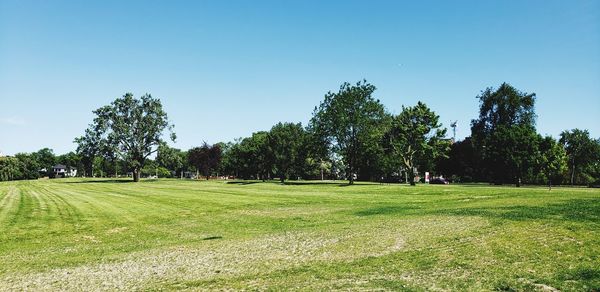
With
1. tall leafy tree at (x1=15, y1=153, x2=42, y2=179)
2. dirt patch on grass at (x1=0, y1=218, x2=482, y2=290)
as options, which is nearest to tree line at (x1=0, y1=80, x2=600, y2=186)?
tall leafy tree at (x1=15, y1=153, x2=42, y2=179)

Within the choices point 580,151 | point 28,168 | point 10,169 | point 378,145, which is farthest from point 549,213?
point 28,168

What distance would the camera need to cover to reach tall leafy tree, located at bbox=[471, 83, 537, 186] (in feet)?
262

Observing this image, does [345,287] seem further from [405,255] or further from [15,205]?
[15,205]

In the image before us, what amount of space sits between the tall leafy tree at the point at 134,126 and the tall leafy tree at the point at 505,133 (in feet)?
243

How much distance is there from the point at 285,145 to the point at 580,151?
266ft

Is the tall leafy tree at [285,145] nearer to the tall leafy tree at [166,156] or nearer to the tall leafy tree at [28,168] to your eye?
the tall leafy tree at [166,156]

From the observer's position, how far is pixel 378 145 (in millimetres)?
83125

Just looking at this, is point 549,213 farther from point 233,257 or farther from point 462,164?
point 462,164

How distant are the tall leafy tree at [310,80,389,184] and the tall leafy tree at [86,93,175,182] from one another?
44.2m

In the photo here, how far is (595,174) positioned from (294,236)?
10386 cm

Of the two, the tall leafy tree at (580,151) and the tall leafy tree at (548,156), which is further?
the tall leafy tree at (580,151)

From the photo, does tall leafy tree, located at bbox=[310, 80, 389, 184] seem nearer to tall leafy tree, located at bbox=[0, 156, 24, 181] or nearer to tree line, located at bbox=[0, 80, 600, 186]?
tree line, located at bbox=[0, 80, 600, 186]

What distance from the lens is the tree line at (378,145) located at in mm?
78875

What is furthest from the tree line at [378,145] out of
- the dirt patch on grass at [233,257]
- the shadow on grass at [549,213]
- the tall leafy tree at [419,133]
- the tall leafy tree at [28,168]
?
the dirt patch on grass at [233,257]
